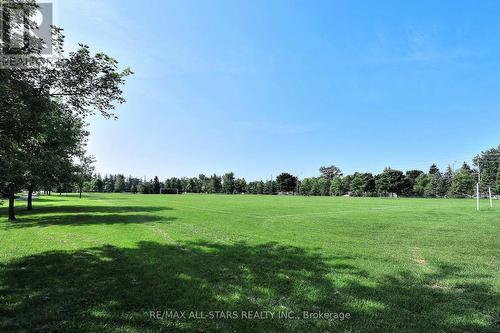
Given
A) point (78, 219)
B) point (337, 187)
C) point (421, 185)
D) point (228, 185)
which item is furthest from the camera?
point (228, 185)

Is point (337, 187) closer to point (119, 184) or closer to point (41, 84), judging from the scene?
point (119, 184)

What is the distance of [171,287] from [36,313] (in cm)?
242

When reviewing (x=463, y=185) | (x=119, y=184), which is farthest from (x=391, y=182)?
(x=119, y=184)

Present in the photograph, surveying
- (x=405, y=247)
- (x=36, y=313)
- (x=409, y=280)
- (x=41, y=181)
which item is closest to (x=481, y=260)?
(x=405, y=247)

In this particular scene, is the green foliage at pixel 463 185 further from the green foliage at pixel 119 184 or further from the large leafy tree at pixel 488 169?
the green foliage at pixel 119 184

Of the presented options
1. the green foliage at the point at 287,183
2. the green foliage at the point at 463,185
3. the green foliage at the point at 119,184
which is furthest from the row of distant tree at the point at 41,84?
the green foliage at the point at 119,184

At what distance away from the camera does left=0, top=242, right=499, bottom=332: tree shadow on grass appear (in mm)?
4934

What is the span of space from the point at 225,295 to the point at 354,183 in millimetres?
118934

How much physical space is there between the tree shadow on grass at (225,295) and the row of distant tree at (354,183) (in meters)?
89.6

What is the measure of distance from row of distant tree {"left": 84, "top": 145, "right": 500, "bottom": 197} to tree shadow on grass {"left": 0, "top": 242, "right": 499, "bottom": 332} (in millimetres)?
89578

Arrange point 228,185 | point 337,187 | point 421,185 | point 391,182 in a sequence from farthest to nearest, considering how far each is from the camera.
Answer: point 228,185
point 337,187
point 421,185
point 391,182

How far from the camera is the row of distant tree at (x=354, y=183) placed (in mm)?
95000

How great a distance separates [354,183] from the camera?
118 m

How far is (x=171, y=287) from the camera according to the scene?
22.0ft
